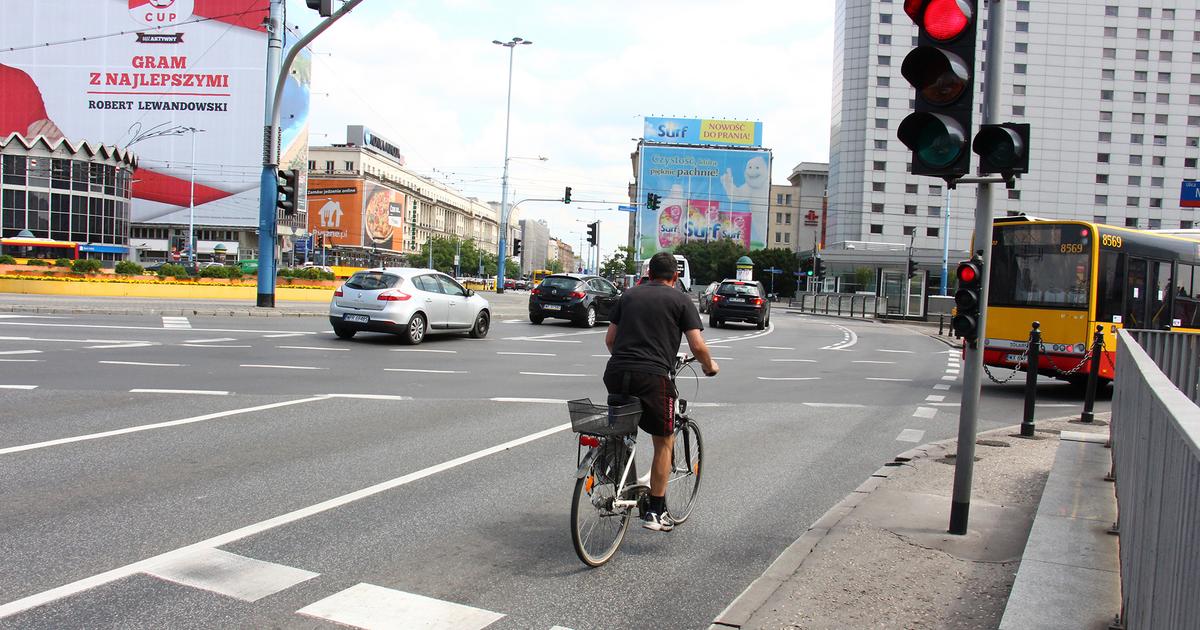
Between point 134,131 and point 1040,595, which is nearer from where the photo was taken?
point 1040,595

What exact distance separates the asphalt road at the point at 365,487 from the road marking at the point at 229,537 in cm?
2

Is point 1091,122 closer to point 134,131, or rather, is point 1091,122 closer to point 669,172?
point 669,172

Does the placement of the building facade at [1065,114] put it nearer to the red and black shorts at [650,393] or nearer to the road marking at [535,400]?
the road marking at [535,400]

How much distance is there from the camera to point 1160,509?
2.84 m

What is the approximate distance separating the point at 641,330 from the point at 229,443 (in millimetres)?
4280

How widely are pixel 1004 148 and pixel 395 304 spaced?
13.7 m

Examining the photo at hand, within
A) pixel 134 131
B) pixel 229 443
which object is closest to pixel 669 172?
pixel 134 131

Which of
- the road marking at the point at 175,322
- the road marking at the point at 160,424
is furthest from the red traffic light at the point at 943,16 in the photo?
the road marking at the point at 175,322

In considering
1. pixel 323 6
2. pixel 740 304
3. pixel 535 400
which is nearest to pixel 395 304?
pixel 323 6

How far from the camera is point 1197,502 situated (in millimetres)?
2229

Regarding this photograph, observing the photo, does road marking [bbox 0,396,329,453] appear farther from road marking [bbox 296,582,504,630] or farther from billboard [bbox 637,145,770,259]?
billboard [bbox 637,145,770,259]

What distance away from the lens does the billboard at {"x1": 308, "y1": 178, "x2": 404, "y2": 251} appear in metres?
125

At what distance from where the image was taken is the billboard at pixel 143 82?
9650cm

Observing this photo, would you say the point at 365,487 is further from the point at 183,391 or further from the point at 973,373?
the point at 183,391
